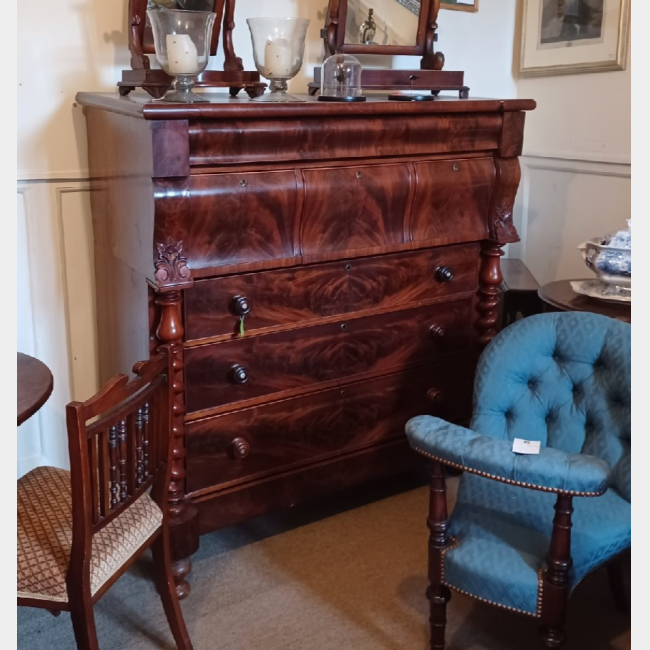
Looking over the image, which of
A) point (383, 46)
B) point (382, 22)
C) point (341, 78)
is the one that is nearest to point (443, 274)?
point (341, 78)

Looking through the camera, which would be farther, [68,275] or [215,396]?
[68,275]

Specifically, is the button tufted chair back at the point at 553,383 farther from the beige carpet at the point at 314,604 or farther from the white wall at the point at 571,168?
the white wall at the point at 571,168

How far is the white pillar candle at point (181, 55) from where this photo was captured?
2100 mm

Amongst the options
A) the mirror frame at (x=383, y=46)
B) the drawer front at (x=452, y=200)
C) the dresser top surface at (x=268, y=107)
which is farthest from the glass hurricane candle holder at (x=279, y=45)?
the drawer front at (x=452, y=200)

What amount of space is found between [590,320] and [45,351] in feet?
5.98

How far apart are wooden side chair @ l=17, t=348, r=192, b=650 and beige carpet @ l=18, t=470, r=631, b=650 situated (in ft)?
1.49

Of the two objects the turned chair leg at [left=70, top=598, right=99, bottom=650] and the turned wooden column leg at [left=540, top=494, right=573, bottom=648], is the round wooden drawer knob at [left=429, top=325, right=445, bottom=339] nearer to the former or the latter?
the turned wooden column leg at [left=540, top=494, right=573, bottom=648]

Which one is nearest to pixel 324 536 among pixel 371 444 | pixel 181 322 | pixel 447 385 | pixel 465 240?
pixel 371 444

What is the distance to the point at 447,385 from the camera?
2.85 meters

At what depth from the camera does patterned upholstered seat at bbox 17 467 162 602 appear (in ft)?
5.64

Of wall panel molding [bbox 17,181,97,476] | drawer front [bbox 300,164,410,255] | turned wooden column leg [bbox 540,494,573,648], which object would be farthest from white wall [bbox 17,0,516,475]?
turned wooden column leg [bbox 540,494,573,648]

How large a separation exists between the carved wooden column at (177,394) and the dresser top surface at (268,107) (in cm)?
36

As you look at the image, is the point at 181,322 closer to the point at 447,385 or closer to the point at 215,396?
the point at 215,396

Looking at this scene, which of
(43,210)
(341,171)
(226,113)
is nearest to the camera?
(226,113)
